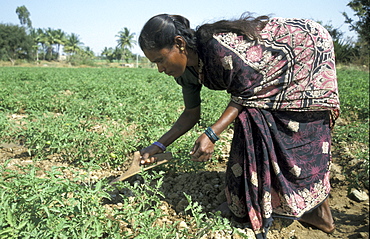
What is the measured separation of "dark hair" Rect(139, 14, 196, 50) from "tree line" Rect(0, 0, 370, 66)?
9801mm

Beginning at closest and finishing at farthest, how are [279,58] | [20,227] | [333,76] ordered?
[20,227]
[279,58]
[333,76]

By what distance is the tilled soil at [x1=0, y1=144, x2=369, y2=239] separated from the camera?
2314mm

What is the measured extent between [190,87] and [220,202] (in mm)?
936

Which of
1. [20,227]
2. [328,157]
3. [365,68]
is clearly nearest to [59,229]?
[20,227]

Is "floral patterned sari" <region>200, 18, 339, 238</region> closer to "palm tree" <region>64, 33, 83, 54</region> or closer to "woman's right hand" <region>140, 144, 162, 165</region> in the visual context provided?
"woman's right hand" <region>140, 144, 162, 165</region>

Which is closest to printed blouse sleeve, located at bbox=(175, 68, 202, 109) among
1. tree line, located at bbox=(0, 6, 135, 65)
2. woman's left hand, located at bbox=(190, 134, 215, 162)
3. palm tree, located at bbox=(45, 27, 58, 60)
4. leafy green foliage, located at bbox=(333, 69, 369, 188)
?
woman's left hand, located at bbox=(190, 134, 215, 162)

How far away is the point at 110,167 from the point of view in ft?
10.1

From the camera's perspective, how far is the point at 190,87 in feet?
7.38

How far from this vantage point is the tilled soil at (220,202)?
Answer: 7.59ft

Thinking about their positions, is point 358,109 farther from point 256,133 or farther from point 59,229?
point 59,229

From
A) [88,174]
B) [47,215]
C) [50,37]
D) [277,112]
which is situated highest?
[50,37]

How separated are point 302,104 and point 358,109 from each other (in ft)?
14.9

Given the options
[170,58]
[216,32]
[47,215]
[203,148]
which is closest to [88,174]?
[47,215]

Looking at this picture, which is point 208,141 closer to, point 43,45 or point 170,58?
point 170,58
